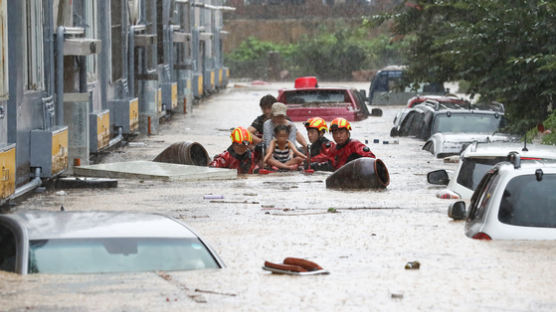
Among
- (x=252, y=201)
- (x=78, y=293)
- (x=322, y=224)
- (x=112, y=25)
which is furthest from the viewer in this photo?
(x=112, y=25)

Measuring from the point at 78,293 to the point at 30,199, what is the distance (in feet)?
31.1

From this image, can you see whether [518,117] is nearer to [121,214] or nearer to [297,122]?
[297,122]

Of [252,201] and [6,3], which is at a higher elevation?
[6,3]

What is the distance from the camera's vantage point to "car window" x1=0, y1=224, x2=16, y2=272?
348 inches

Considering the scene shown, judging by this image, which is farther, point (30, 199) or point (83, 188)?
point (83, 188)

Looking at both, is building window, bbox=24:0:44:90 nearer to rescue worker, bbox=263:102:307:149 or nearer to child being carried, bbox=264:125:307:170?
rescue worker, bbox=263:102:307:149

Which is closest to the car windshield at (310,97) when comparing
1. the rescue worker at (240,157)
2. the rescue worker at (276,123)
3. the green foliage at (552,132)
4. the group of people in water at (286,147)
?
the green foliage at (552,132)

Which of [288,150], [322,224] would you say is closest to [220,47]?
[288,150]

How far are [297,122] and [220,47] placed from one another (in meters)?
37.8

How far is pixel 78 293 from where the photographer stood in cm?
902

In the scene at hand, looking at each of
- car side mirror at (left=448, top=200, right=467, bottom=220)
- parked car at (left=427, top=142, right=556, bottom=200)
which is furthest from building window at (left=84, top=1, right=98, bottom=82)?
car side mirror at (left=448, top=200, right=467, bottom=220)

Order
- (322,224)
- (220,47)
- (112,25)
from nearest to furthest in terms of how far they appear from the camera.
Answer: (322,224), (112,25), (220,47)

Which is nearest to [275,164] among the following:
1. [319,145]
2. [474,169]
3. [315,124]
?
[319,145]

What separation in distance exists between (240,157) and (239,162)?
0.13 m
